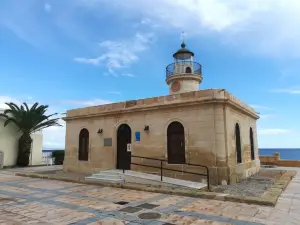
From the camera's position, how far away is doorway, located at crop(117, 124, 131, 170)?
481 inches

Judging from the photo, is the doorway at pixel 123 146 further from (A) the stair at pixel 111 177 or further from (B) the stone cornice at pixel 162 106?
(A) the stair at pixel 111 177

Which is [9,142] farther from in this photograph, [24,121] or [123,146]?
[123,146]

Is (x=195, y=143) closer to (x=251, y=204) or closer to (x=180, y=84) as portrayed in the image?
(x=251, y=204)

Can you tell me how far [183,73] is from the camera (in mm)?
17391

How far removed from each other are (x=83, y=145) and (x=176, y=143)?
604 cm

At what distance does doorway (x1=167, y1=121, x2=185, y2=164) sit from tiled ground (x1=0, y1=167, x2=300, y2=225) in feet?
9.32

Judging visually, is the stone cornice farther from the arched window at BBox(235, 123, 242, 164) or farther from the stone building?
the arched window at BBox(235, 123, 242, 164)

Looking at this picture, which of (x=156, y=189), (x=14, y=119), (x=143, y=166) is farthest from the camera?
(x=14, y=119)

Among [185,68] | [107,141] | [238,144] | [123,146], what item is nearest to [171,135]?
[123,146]

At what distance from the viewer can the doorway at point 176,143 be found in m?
10.6

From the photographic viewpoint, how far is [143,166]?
37.7 feet

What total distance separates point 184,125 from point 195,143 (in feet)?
2.97

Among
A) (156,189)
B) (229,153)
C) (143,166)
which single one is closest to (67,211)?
(156,189)

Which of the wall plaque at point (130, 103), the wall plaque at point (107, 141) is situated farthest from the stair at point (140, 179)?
the wall plaque at point (130, 103)
